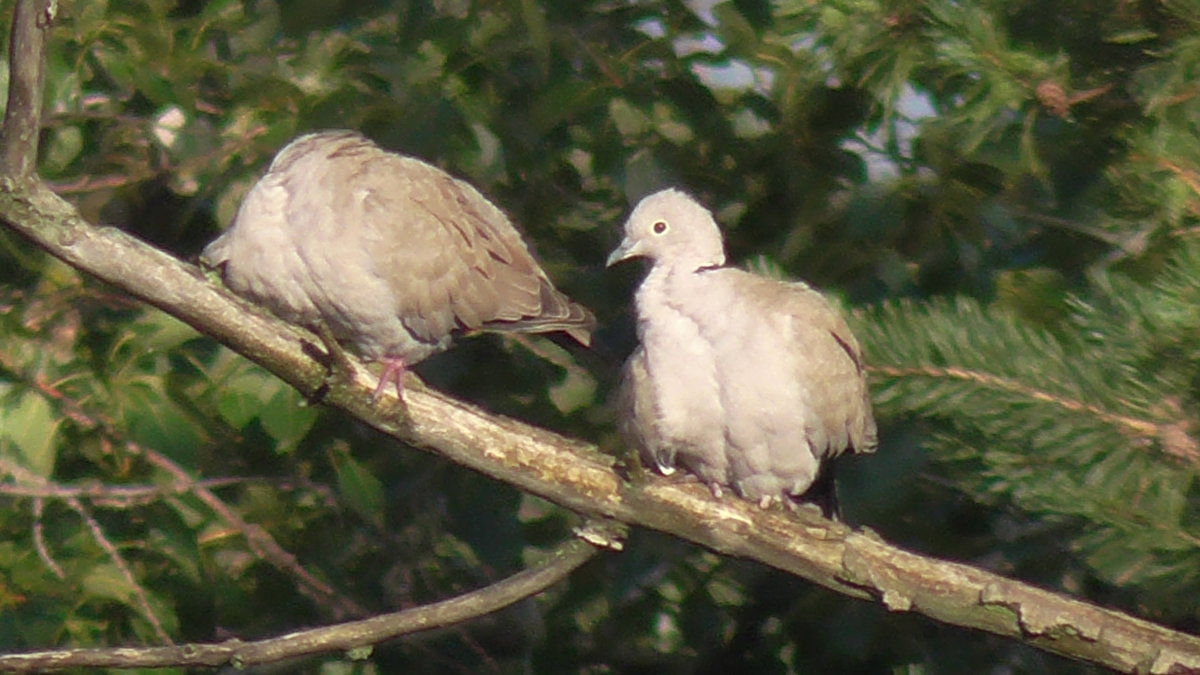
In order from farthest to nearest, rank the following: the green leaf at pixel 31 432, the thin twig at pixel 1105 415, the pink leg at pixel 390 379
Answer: the green leaf at pixel 31 432, the pink leg at pixel 390 379, the thin twig at pixel 1105 415

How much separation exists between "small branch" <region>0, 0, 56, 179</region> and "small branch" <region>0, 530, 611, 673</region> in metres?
0.69

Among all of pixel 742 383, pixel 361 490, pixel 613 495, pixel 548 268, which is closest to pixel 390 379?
pixel 613 495

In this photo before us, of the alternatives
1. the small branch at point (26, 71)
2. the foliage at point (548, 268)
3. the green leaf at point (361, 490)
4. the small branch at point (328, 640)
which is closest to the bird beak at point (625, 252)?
the foliage at point (548, 268)

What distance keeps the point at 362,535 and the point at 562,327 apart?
619 millimetres

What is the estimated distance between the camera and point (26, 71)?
81.7 inches

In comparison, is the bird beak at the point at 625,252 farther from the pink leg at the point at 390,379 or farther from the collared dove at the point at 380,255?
the pink leg at the point at 390,379

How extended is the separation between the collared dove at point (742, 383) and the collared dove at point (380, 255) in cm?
36

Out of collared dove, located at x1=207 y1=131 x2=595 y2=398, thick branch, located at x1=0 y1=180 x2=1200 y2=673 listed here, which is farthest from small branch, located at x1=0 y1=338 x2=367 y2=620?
thick branch, located at x1=0 y1=180 x2=1200 y2=673

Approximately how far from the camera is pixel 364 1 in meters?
3.04

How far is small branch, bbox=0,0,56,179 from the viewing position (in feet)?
6.79

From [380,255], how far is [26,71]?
1.16 meters

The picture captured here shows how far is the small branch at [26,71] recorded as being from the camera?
2.07 metres

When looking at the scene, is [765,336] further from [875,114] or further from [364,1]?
[364,1]

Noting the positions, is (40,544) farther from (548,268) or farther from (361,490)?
(548,268)
